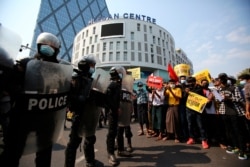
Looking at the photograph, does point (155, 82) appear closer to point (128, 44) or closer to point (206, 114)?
point (206, 114)

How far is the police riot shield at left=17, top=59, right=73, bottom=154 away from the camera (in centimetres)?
139

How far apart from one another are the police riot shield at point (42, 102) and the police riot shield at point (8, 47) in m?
0.14

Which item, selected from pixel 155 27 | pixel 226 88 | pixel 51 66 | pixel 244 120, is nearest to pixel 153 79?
pixel 226 88

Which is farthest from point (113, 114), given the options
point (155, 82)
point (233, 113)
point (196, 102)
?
point (233, 113)

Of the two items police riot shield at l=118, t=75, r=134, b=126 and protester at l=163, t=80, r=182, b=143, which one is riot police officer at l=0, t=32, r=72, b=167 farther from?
protester at l=163, t=80, r=182, b=143

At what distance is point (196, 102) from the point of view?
4281mm

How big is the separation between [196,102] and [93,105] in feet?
9.76

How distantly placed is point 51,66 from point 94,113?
44.2 inches

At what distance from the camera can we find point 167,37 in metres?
51.4

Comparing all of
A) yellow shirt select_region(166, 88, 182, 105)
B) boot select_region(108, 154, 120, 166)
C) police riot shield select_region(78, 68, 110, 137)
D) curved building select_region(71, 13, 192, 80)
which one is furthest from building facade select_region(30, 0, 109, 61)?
police riot shield select_region(78, 68, 110, 137)

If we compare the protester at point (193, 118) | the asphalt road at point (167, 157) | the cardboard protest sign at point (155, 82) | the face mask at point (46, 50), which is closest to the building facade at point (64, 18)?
the cardboard protest sign at point (155, 82)

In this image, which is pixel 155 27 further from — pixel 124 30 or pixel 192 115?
pixel 192 115

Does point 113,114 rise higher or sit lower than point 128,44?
lower

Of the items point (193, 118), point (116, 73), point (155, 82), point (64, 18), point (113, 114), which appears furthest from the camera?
point (64, 18)
